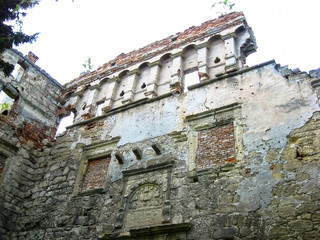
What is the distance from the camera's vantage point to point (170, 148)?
24.7 ft

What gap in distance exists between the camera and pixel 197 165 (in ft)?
22.6

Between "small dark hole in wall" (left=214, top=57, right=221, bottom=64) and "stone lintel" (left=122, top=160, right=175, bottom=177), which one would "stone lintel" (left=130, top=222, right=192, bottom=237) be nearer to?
"stone lintel" (left=122, top=160, right=175, bottom=177)

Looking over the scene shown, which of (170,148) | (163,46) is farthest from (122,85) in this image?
(170,148)

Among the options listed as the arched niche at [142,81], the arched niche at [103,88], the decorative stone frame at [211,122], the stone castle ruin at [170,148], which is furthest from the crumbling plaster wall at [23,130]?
the decorative stone frame at [211,122]

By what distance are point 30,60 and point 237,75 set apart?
7.11 m

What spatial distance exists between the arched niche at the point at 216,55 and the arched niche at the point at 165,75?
122 centimetres

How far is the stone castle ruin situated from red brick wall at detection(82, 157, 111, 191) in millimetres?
32

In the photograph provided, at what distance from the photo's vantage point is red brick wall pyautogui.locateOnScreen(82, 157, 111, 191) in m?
8.14

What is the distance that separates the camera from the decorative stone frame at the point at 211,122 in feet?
22.6

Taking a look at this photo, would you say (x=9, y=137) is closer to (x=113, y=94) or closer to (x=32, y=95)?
(x=32, y=95)

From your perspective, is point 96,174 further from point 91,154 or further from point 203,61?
point 203,61

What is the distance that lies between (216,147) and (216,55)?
313 centimetres

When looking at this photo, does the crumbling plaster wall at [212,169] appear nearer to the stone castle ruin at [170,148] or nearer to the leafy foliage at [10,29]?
the stone castle ruin at [170,148]

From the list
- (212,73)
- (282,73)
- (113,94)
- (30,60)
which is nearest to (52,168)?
(113,94)
